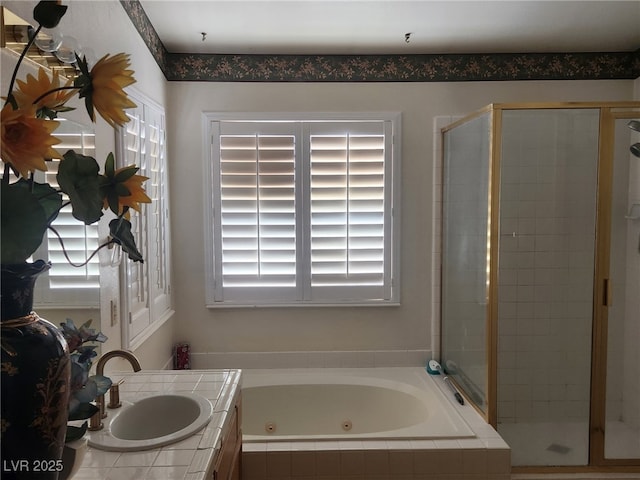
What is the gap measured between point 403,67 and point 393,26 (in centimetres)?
40

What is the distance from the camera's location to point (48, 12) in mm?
701

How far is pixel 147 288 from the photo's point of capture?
233cm

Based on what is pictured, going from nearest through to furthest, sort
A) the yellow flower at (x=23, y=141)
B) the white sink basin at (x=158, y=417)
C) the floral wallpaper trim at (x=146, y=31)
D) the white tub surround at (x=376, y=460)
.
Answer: the yellow flower at (x=23, y=141)
the white sink basin at (x=158, y=417)
the white tub surround at (x=376, y=460)
the floral wallpaper trim at (x=146, y=31)

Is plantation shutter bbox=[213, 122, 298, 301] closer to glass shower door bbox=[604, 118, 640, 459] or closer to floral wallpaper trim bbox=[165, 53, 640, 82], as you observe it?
floral wallpaper trim bbox=[165, 53, 640, 82]

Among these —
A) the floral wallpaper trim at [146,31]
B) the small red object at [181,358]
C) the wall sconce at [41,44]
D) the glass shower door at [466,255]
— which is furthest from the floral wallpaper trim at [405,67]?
the small red object at [181,358]

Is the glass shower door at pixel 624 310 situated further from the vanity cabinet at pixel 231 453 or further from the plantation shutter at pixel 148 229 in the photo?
the plantation shutter at pixel 148 229

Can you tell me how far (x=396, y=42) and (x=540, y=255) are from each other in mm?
1487

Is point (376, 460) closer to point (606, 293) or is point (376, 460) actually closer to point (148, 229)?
point (606, 293)

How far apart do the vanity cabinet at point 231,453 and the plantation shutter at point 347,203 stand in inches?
49.0

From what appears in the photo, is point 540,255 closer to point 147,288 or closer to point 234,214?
point 234,214

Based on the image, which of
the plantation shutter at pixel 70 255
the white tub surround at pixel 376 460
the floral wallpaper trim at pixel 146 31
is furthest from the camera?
the floral wallpaper trim at pixel 146 31

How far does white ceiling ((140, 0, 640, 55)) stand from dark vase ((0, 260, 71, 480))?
1.92 metres

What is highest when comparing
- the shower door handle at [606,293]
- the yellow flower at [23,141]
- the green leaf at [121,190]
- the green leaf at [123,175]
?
the yellow flower at [23,141]

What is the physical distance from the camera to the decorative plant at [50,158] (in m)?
0.62
